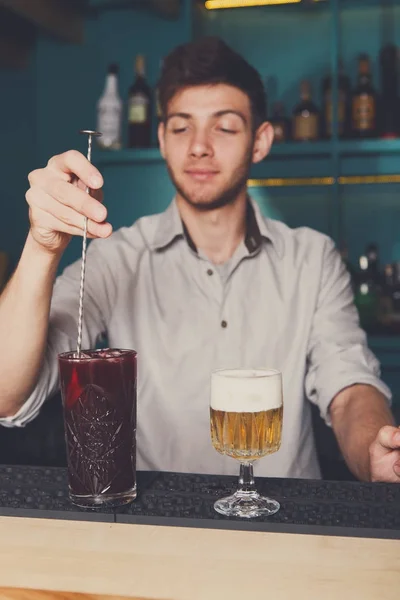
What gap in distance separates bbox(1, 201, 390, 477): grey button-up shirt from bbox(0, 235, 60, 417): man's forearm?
13.4 inches

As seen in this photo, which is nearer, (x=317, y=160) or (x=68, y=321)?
(x=68, y=321)

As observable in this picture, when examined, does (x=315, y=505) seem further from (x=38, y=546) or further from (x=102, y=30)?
(x=102, y=30)

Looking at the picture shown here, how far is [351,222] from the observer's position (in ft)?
10.6

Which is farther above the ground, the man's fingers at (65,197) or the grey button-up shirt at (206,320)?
A: the man's fingers at (65,197)

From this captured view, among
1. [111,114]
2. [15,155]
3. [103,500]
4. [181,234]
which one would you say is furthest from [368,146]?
[103,500]

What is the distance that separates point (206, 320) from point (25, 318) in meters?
0.62

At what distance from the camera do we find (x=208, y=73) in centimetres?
176

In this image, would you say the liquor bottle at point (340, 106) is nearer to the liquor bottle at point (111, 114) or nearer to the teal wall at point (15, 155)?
the liquor bottle at point (111, 114)

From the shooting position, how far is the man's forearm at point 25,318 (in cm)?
110

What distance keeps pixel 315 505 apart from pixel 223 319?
35.6 inches

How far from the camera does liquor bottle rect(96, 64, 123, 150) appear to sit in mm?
2957

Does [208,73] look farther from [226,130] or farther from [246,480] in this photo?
[246,480]

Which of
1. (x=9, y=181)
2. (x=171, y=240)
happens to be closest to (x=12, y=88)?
(x=9, y=181)

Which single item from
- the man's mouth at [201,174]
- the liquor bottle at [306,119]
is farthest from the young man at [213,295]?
the liquor bottle at [306,119]
